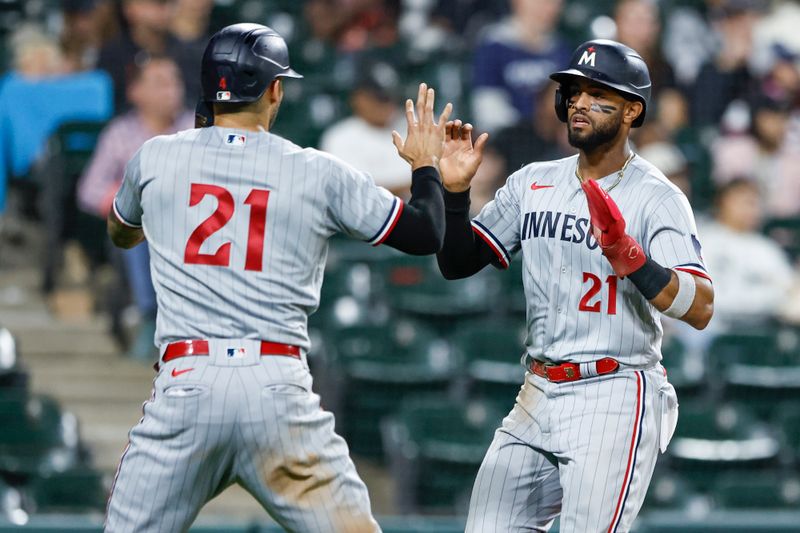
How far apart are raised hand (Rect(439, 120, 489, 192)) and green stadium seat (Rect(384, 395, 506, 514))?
102 inches

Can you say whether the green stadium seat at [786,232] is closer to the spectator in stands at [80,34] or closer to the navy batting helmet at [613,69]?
the spectator in stands at [80,34]

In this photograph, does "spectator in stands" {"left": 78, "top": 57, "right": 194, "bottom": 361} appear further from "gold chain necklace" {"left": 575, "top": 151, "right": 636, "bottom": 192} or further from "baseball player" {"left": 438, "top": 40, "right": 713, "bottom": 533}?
"gold chain necklace" {"left": 575, "top": 151, "right": 636, "bottom": 192}

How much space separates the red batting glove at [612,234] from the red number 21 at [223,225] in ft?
2.55

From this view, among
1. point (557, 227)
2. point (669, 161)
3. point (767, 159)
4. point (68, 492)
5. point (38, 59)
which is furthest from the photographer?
point (767, 159)

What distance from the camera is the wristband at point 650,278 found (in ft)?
11.0

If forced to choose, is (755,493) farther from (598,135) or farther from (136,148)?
(136,148)

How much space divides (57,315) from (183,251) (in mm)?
4155

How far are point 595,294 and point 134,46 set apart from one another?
505cm

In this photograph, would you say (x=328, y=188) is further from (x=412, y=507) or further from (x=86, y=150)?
(x=86, y=150)

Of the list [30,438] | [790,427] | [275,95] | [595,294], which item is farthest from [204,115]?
[790,427]

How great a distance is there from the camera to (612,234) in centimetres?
330

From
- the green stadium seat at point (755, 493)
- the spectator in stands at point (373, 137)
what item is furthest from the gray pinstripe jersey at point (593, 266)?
the spectator in stands at point (373, 137)

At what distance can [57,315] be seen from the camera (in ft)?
24.3

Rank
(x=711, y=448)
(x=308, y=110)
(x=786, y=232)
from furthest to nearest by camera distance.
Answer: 1. (x=308, y=110)
2. (x=786, y=232)
3. (x=711, y=448)
